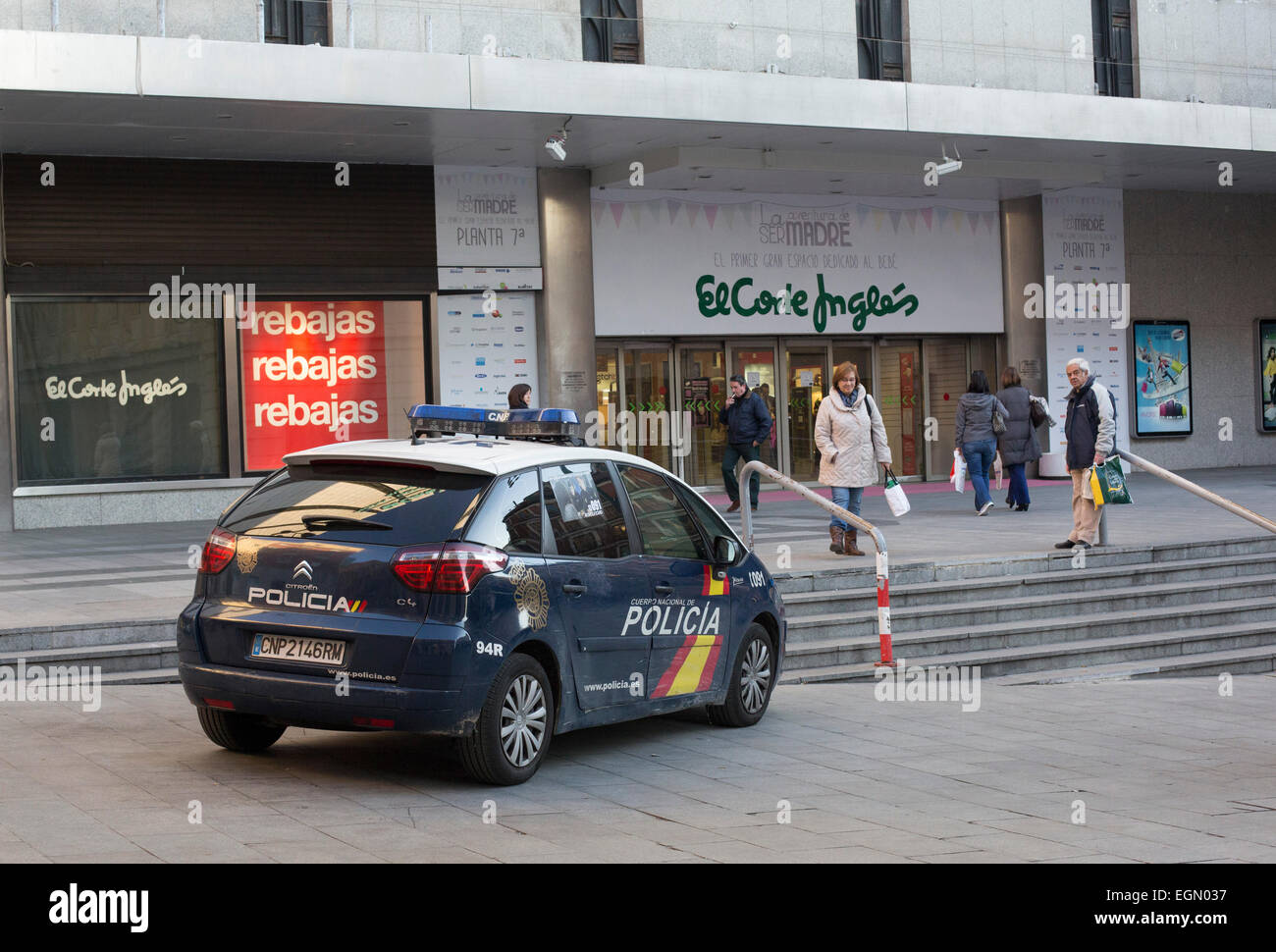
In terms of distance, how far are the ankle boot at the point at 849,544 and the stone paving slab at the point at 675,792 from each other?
4.00 meters

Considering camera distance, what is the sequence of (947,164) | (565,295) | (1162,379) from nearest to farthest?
(947,164) → (565,295) → (1162,379)

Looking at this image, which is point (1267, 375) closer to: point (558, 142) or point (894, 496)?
point (558, 142)

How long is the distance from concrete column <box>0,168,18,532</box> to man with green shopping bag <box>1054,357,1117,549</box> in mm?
12152

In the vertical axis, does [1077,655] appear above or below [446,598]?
below

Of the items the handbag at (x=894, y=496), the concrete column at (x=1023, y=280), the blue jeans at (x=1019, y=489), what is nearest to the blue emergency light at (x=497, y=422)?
the handbag at (x=894, y=496)

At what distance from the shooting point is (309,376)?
19.8 m

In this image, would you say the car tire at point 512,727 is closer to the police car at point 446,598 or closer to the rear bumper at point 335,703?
the police car at point 446,598

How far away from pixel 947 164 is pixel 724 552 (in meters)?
13.6

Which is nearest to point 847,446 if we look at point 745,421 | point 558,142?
point 745,421

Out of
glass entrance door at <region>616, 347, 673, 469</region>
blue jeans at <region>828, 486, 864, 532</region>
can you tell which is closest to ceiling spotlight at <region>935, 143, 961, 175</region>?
glass entrance door at <region>616, 347, 673, 469</region>

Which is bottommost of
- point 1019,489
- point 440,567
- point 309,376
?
point 1019,489

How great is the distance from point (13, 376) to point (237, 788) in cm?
1307

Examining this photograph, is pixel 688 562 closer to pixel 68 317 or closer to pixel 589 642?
pixel 589 642
